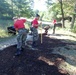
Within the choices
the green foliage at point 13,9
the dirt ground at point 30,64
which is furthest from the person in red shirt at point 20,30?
the green foliage at point 13,9

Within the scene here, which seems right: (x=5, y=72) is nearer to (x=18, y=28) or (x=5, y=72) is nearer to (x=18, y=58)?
(x=18, y=58)

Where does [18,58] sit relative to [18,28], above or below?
below

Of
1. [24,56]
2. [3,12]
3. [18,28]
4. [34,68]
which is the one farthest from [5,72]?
[3,12]

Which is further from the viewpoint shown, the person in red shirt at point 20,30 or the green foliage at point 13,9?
the green foliage at point 13,9

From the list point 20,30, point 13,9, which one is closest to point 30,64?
point 20,30

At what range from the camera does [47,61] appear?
10.3m

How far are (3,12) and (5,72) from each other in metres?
66.8

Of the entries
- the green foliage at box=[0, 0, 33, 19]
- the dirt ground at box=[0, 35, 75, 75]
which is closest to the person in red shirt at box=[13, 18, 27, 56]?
the dirt ground at box=[0, 35, 75, 75]

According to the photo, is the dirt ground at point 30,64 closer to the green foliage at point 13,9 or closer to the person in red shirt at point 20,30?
the person in red shirt at point 20,30

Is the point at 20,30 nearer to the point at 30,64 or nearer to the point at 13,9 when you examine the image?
the point at 30,64

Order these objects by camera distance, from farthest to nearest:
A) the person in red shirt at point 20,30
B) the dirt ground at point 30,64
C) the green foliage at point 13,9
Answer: the green foliage at point 13,9 → the person in red shirt at point 20,30 → the dirt ground at point 30,64

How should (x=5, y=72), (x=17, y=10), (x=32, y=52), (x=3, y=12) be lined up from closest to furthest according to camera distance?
(x=5, y=72) < (x=32, y=52) < (x=3, y=12) < (x=17, y=10)

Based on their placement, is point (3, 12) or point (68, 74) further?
point (3, 12)

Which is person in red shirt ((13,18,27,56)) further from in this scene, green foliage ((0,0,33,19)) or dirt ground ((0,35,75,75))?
green foliage ((0,0,33,19))
